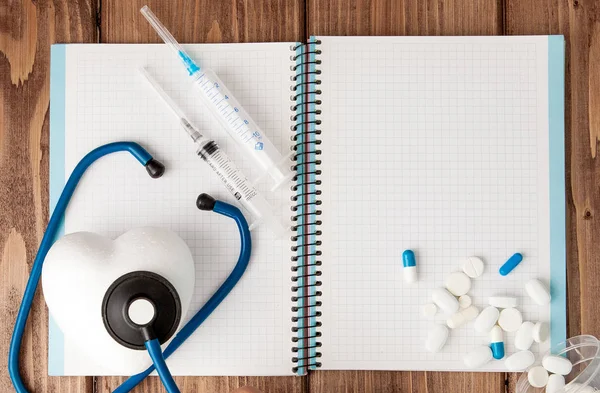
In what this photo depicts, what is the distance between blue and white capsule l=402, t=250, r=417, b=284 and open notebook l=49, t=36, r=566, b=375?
1 cm

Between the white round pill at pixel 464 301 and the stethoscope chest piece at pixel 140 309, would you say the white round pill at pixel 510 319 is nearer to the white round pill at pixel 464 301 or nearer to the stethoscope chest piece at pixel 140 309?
the white round pill at pixel 464 301

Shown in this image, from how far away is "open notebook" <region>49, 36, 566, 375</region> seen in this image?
80 centimetres

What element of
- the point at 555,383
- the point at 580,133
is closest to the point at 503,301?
the point at 555,383

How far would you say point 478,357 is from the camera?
2.57 ft

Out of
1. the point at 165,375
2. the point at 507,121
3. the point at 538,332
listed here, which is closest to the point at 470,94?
the point at 507,121

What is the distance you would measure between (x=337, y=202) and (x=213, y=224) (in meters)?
0.18

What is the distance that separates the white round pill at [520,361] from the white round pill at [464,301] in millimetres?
94

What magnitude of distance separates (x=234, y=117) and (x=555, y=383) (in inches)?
22.5

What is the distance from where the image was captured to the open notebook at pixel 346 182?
796 millimetres

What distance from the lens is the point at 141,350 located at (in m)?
0.69

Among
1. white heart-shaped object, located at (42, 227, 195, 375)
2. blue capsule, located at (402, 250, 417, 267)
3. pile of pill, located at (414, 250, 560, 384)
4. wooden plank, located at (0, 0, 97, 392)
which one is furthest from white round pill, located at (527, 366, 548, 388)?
wooden plank, located at (0, 0, 97, 392)

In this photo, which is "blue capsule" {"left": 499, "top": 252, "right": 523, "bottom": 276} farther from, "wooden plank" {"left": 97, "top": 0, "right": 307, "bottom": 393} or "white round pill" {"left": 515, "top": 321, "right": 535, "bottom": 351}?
"wooden plank" {"left": 97, "top": 0, "right": 307, "bottom": 393}

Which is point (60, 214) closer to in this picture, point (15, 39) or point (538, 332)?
point (15, 39)

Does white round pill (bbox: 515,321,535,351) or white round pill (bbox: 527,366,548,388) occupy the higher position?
white round pill (bbox: 515,321,535,351)
